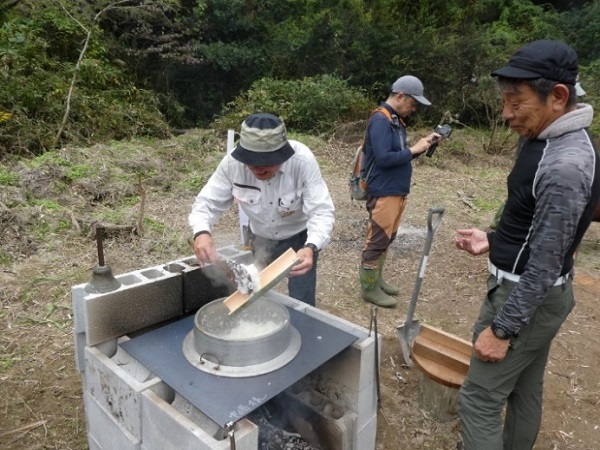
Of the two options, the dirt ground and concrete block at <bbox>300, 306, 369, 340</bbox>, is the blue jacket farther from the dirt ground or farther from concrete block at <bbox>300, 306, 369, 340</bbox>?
concrete block at <bbox>300, 306, 369, 340</bbox>

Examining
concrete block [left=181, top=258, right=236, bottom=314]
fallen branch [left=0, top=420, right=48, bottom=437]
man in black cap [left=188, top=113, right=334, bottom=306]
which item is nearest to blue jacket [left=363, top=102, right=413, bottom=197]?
man in black cap [left=188, top=113, right=334, bottom=306]

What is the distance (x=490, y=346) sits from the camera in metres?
1.92

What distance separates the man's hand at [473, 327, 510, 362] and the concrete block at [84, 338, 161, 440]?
1.39 metres

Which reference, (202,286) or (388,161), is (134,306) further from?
(388,161)

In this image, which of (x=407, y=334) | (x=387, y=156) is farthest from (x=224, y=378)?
(x=387, y=156)

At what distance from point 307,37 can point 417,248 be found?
10621 millimetres

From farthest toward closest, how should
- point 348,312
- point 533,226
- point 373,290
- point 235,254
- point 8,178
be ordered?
point 8,178, point 373,290, point 348,312, point 235,254, point 533,226

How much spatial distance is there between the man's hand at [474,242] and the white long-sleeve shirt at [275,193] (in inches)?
29.7

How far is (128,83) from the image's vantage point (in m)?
11.4

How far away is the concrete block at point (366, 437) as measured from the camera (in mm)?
2209

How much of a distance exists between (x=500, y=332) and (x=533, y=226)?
1.51 ft

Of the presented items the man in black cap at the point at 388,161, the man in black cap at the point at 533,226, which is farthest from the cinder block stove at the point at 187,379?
the man in black cap at the point at 388,161

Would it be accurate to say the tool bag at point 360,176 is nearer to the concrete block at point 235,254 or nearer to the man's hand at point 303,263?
the concrete block at point 235,254

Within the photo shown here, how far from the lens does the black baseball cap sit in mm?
1677
